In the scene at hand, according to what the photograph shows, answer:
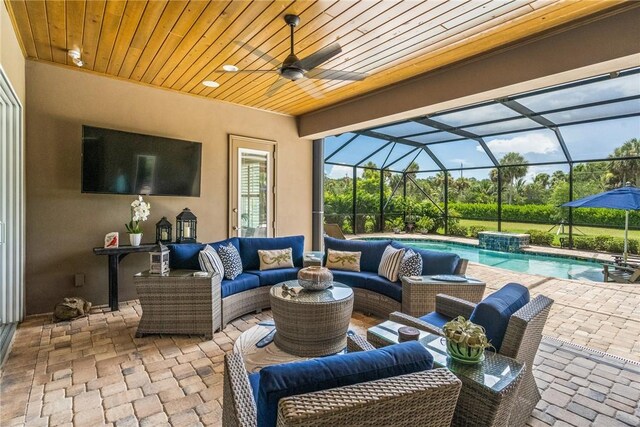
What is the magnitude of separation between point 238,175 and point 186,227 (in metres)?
1.39

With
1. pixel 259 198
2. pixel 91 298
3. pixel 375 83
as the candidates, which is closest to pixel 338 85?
pixel 375 83

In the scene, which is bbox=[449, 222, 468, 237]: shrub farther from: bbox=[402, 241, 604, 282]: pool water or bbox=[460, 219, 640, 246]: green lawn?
bbox=[402, 241, 604, 282]: pool water

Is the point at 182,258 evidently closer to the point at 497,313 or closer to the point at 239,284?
the point at 239,284

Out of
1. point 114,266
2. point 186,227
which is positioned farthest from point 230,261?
point 114,266

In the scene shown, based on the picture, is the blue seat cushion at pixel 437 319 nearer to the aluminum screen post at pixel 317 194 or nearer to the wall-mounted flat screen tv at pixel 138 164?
the wall-mounted flat screen tv at pixel 138 164

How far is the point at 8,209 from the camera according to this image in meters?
3.53

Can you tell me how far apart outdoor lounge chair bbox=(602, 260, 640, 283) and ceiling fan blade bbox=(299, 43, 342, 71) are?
6677 mm

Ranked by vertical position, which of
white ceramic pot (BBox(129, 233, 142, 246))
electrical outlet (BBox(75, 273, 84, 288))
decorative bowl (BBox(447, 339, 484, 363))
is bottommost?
electrical outlet (BBox(75, 273, 84, 288))

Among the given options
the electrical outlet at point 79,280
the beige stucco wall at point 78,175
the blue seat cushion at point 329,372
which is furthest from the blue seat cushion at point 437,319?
the electrical outlet at point 79,280

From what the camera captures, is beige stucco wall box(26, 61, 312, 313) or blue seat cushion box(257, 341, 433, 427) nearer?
blue seat cushion box(257, 341, 433, 427)

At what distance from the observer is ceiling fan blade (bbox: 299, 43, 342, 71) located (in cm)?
279

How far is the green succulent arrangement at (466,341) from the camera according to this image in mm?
1656

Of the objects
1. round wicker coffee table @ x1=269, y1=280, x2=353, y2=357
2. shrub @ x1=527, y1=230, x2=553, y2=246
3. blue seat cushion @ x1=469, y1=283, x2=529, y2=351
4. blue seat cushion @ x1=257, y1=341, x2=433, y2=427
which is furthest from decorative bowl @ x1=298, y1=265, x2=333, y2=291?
shrub @ x1=527, y1=230, x2=553, y2=246

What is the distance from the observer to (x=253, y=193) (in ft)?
19.7
